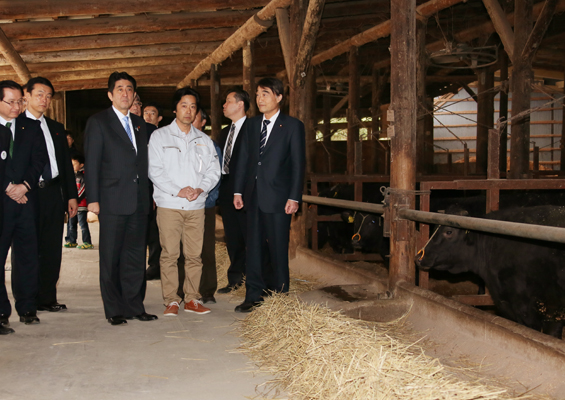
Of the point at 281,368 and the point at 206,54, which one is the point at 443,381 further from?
the point at 206,54

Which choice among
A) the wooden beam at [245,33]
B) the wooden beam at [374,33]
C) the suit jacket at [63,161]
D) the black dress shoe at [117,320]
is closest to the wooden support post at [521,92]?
the wooden beam at [374,33]

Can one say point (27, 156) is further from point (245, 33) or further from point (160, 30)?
point (160, 30)

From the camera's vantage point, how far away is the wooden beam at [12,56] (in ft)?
28.5

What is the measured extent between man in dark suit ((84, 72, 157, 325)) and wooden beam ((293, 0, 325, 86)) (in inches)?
96.0

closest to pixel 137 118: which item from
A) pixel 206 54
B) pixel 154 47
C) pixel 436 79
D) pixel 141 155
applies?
pixel 141 155

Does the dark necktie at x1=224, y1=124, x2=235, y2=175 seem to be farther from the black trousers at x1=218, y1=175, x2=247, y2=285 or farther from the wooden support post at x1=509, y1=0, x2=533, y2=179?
the wooden support post at x1=509, y1=0, x2=533, y2=179

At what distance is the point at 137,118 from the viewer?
4.47 m

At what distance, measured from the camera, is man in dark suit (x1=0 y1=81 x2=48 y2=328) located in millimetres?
4113

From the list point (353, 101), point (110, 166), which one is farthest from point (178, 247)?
point (353, 101)

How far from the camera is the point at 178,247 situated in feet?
14.9

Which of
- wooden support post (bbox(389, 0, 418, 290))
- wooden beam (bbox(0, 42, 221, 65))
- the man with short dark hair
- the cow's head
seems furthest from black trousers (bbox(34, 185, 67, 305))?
wooden beam (bbox(0, 42, 221, 65))

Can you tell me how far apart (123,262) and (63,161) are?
1045 millimetres

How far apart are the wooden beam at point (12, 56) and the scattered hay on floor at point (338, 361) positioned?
22.7 feet

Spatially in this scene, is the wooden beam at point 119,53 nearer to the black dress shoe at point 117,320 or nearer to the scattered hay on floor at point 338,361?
the black dress shoe at point 117,320
